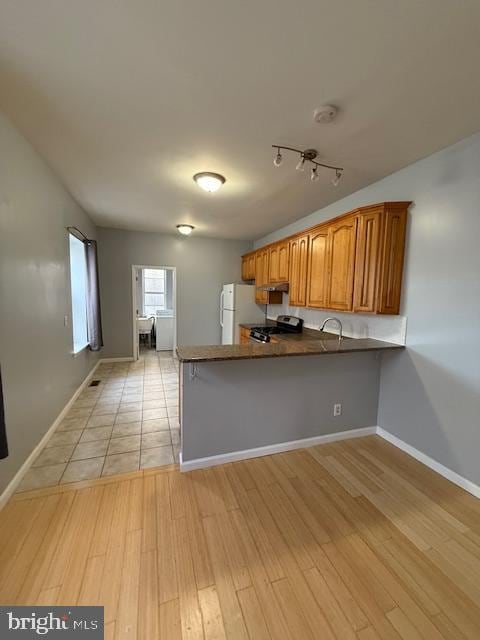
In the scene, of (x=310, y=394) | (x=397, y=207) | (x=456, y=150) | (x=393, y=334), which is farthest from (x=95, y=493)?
(x=456, y=150)

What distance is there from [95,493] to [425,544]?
2181mm

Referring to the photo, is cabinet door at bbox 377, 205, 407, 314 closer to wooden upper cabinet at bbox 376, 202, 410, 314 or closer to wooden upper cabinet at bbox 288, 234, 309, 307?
wooden upper cabinet at bbox 376, 202, 410, 314

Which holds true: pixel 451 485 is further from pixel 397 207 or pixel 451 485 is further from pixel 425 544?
pixel 397 207

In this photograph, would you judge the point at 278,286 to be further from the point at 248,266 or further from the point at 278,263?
the point at 248,266

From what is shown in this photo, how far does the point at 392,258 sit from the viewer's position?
7.87 feet

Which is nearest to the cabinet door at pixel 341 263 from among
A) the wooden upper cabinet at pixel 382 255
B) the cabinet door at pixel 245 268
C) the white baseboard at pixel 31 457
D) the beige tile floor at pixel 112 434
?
the wooden upper cabinet at pixel 382 255

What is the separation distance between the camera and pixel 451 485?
2.08 metres

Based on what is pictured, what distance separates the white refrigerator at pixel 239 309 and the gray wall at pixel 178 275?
629mm

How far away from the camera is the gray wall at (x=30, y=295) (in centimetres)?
184

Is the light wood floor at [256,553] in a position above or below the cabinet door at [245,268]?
below

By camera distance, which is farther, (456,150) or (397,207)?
(397,207)

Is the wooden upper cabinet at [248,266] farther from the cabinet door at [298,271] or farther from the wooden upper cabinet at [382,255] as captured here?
the wooden upper cabinet at [382,255]

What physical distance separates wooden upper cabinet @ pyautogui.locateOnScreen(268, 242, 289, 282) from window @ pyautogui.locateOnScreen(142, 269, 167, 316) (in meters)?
4.75

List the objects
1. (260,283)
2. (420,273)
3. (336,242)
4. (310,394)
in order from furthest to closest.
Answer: (260,283) → (336,242) → (310,394) → (420,273)
